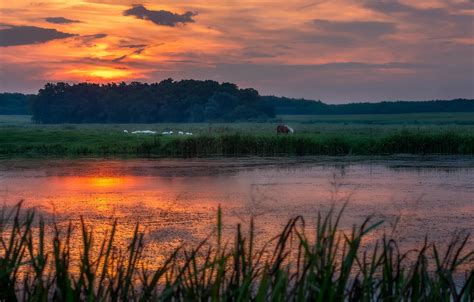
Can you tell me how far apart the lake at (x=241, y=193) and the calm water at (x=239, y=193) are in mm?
25

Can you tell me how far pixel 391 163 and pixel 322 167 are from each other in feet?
9.98

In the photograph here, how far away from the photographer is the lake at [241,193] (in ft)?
39.1

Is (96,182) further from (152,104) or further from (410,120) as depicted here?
(410,120)

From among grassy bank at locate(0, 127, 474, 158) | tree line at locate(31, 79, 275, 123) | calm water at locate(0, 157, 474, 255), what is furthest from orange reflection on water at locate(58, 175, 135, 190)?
tree line at locate(31, 79, 275, 123)

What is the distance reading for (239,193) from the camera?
55.6ft

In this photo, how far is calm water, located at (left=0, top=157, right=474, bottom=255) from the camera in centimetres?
1212

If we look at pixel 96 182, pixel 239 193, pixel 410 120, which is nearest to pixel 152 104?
pixel 410 120

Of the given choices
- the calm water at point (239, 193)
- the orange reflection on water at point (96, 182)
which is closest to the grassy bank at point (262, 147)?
the calm water at point (239, 193)

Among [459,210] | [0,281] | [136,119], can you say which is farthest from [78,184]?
[136,119]

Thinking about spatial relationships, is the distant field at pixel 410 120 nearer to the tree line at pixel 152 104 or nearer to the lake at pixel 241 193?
the tree line at pixel 152 104

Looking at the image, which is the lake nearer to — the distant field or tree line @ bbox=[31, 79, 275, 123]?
the distant field

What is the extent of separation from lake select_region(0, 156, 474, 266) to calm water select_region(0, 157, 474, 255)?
1.0 inches

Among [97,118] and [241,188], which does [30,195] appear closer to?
[241,188]

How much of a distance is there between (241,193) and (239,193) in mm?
47
